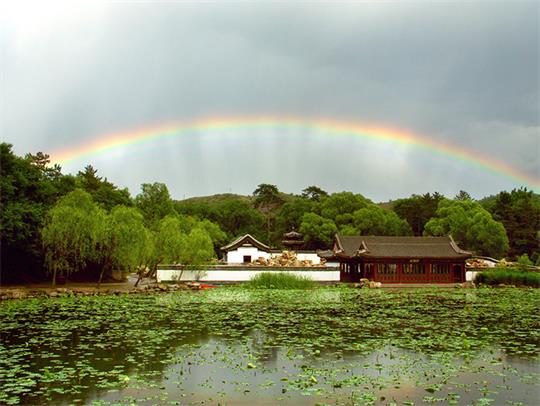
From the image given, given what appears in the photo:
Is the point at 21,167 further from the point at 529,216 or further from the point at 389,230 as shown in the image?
the point at 529,216

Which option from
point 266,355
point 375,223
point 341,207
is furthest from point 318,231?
point 266,355

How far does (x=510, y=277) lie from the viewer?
39.2m

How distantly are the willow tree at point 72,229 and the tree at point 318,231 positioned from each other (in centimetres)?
3417

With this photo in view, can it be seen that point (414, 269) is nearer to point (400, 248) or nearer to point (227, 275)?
point (400, 248)

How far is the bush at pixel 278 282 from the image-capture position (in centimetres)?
3491

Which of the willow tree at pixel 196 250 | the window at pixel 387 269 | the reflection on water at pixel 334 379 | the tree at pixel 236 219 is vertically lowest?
the reflection on water at pixel 334 379

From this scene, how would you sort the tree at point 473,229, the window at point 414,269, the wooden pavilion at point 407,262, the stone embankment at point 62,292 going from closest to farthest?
the stone embankment at point 62,292
the wooden pavilion at point 407,262
the window at point 414,269
the tree at point 473,229

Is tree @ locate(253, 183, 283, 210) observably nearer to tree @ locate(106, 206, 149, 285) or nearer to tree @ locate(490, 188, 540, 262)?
tree @ locate(490, 188, 540, 262)

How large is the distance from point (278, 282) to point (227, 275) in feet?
17.6

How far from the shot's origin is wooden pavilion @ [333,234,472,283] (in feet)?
130

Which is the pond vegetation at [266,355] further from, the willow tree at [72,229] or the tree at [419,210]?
the tree at [419,210]

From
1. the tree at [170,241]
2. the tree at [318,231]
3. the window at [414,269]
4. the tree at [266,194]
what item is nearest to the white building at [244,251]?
the window at [414,269]

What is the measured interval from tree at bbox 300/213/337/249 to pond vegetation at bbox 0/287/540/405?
39597mm

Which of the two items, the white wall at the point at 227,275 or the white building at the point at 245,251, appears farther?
the white building at the point at 245,251
